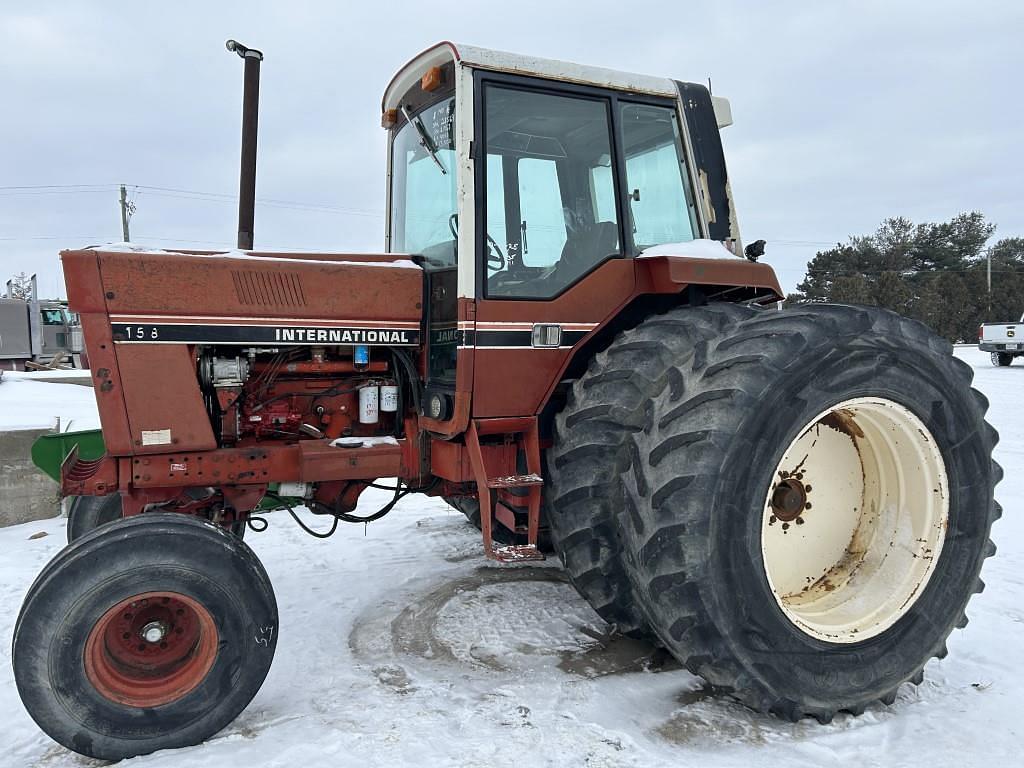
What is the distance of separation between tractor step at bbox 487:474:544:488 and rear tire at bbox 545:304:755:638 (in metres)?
0.10

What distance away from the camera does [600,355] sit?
318 centimetres

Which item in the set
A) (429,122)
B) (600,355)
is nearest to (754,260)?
(600,355)

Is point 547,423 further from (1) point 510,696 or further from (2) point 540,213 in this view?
(1) point 510,696

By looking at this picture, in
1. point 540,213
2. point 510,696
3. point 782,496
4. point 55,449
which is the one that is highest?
point 540,213

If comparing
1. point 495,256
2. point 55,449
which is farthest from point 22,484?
point 495,256

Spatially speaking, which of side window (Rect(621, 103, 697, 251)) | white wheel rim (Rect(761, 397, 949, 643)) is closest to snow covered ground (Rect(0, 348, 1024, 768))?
white wheel rim (Rect(761, 397, 949, 643))

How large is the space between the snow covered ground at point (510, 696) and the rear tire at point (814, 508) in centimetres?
19

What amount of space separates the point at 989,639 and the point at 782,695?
4.67 ft

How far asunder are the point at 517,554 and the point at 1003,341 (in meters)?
20.8

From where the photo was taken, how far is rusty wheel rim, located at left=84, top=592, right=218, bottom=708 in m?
2.59

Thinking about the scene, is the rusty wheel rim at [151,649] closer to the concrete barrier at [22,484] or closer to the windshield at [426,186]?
the windshield at [426,186]

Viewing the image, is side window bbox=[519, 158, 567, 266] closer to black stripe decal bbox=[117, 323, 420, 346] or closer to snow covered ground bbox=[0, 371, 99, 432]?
black stripe decal bbox=[117, 323, 420, 346]

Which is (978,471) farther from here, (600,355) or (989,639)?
(600,355)

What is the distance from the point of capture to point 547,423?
11.5 feet
